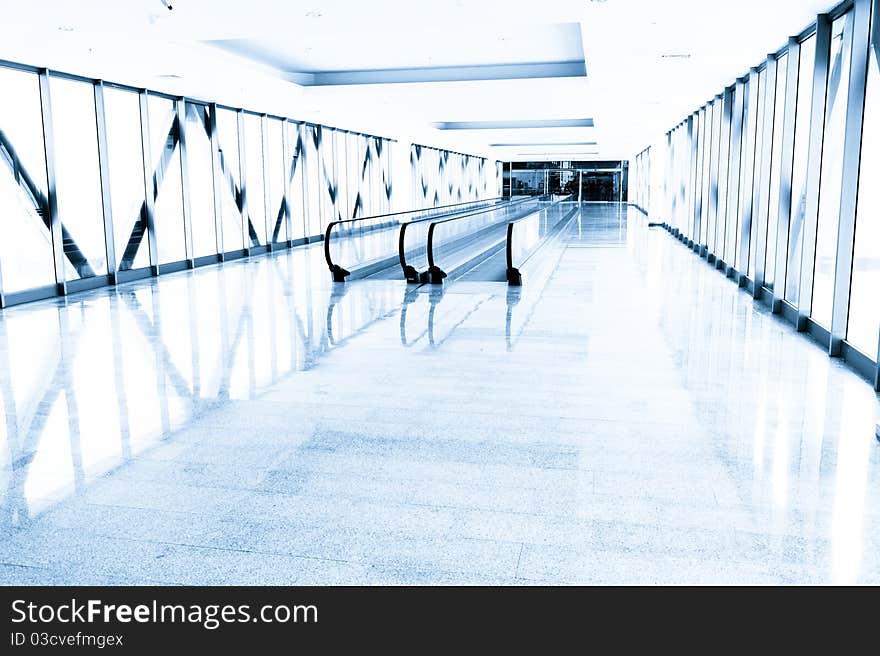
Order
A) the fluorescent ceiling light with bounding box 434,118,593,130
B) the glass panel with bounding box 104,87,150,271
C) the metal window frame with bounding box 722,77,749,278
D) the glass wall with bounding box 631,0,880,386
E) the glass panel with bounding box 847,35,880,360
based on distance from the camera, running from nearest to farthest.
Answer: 1. the glass wall with bounding box 631,0,880,386
2. the glass panel with bounding box 847,35,880,360
3. the metal window frame with bounding box 722,77,749,278
4. the glass panel with bounding box 104,87,150,271
5. the fluorescent ceiling light with bounding box 434,118,593,130

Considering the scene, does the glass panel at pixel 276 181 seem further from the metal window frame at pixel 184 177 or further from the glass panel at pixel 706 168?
the glass panel at pixel 706 168

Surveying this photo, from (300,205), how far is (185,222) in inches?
285

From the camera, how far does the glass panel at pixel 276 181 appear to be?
20.7 meters

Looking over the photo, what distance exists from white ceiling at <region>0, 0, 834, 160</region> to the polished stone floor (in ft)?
11.0

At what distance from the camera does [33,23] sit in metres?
8.82

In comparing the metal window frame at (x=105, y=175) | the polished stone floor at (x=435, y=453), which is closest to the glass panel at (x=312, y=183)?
Result: the metal window frame at (x=105, y=175)

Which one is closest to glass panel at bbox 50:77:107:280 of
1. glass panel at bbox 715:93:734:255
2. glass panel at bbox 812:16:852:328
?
glass panel at bbox 812:16:852:328

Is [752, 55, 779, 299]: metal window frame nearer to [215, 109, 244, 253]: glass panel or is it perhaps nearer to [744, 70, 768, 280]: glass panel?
[744, 70, 768, 280]: glass panel

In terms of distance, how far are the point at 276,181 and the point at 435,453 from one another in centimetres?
1755

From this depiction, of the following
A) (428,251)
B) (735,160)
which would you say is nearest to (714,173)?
(735,160)

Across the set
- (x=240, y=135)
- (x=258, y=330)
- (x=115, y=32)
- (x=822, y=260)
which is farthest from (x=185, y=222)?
(x=822, y=260)

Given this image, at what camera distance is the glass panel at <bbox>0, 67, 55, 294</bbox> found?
39.1 ft

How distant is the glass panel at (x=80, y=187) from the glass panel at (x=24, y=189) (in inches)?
12.9

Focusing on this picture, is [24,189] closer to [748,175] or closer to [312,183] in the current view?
[748,175]
